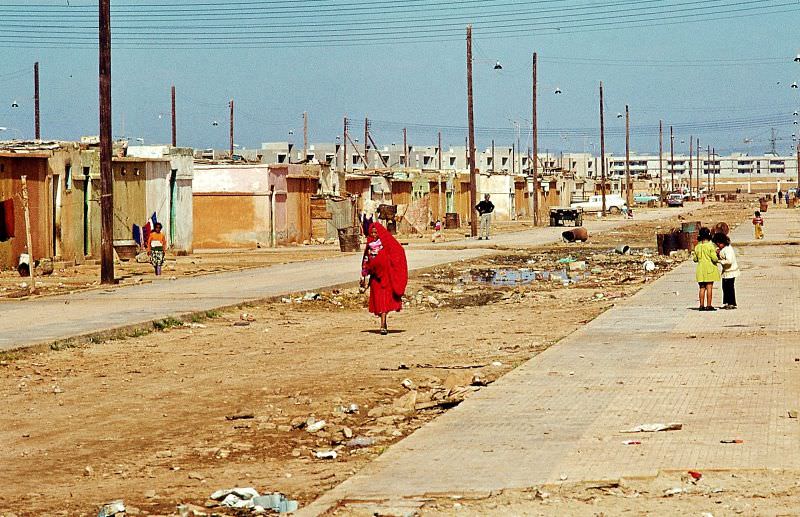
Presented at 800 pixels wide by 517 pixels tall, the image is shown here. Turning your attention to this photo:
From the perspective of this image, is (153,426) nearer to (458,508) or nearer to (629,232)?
(458,508)

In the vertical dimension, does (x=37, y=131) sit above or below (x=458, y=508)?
above

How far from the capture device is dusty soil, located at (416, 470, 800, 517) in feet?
22.3

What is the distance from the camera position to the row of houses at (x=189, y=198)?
34.2m

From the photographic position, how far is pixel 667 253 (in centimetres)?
3984

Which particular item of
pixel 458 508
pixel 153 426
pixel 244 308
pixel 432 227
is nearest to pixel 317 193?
pixel 432 227

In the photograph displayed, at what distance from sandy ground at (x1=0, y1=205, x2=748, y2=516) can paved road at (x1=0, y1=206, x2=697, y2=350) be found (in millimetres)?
726

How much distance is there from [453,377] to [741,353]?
304 cm

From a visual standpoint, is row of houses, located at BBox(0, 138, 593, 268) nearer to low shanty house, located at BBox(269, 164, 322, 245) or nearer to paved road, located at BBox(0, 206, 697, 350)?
low shanty house, located at BBox(269, 164, 322, 245)

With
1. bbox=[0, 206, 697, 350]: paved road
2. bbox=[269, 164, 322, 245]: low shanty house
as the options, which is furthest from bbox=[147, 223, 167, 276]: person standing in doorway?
bbox=[269, 164, 322, 245]: low shanty house

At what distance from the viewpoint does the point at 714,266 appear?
19.3 metres

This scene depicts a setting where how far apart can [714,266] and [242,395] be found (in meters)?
8.99

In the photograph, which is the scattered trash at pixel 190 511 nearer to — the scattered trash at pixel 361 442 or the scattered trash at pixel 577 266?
the scattered trash at pixel 361 442

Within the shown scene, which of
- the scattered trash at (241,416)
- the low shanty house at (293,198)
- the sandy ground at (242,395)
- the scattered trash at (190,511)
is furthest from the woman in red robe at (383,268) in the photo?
the low shanty house at (293,198)

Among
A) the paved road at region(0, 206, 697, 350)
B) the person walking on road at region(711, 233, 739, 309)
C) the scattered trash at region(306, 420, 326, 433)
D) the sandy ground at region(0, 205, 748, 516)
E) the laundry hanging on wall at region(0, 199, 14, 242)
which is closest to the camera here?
the sandy ground at region(0, 205, 748, 516)
